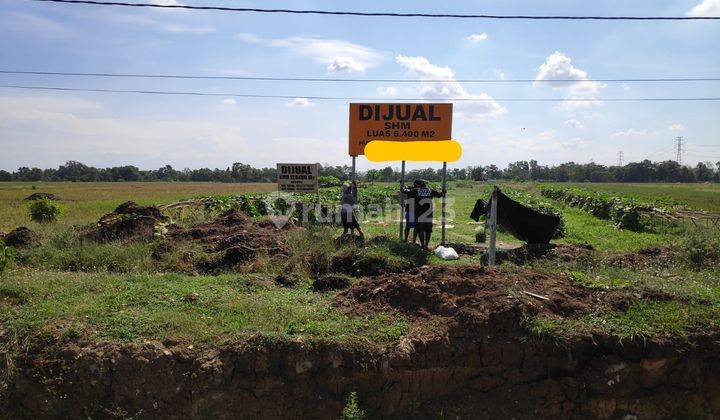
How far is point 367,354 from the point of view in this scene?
16.2 feet

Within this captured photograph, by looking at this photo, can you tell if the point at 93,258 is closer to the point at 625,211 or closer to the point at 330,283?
the point at 330,283

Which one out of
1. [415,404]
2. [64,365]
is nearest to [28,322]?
[64,365]

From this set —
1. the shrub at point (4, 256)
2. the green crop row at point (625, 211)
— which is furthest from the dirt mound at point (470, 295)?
the green crop row at point (625, 211)

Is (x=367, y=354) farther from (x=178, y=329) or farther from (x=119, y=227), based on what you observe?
(x=119, y=227)

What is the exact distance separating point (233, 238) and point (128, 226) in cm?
275

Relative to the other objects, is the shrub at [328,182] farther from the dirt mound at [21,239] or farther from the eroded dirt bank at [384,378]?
the eroded dirt bank at [384,378]

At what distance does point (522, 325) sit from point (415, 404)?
4.78ft

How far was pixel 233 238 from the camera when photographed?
360 inches

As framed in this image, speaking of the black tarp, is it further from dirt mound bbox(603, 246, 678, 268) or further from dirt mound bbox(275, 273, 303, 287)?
dirt mound bbox(275, 273, 303, 287)

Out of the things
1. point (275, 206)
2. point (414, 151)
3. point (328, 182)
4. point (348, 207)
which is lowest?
point (275, 206)

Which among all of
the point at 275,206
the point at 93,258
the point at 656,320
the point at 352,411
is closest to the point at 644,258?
the point at 656,320

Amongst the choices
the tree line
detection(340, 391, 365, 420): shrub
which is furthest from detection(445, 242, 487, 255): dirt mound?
the tree line

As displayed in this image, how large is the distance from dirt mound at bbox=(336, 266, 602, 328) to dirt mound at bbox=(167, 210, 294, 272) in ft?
9.39

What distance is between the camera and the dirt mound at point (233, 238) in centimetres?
845
